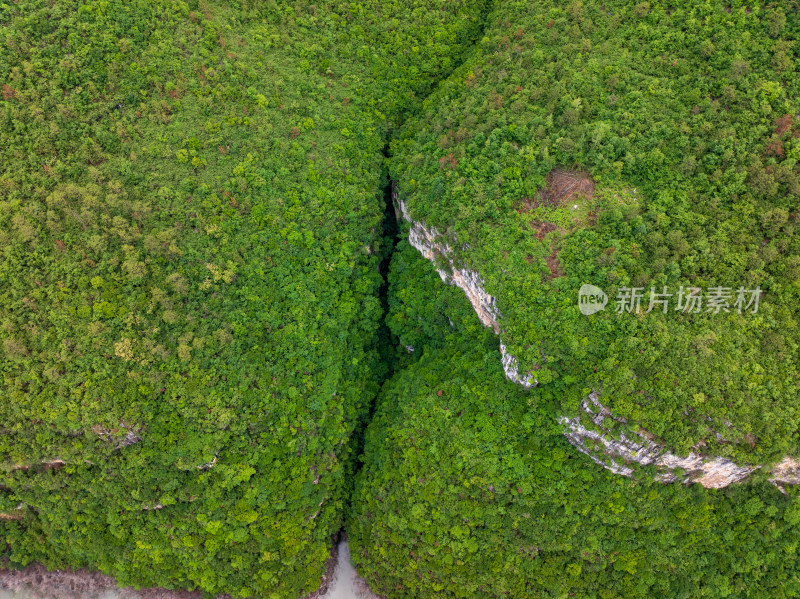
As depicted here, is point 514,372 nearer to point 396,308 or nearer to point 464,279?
point 464,279

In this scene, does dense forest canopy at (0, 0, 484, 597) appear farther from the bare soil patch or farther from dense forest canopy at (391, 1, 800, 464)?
the bare soil patch

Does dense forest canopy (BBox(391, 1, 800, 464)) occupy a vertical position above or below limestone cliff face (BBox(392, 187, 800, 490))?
above

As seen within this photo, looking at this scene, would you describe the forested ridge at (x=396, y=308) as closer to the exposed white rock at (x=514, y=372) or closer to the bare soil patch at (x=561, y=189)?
the bare soil patch at (x=561, y=189)

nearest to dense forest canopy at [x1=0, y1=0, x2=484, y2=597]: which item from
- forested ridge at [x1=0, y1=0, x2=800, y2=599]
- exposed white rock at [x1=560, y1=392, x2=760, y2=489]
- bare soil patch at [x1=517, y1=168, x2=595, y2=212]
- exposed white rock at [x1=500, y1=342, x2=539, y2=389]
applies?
forested ridge at [x1=0, y1=0, x2=800, y2=599]

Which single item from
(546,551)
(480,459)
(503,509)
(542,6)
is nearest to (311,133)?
(542,6)

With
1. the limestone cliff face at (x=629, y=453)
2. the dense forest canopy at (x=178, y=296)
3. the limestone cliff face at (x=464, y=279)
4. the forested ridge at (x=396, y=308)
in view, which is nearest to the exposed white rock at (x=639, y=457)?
the limestone cliff face at (x=629, y=453)

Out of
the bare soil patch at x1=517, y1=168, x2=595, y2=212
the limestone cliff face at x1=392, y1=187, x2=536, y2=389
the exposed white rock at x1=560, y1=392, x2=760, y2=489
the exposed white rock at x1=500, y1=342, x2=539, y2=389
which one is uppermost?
the bare soil patch at x1=517, y1=168, x2=595, y2=212

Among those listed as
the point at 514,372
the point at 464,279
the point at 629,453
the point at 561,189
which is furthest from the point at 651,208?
the point at 629,453
